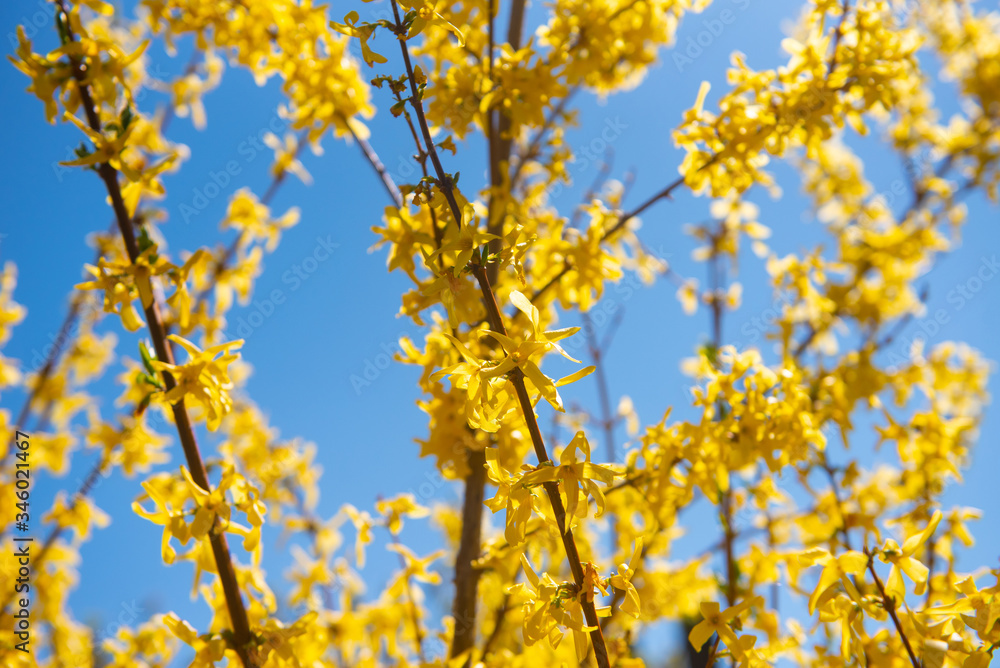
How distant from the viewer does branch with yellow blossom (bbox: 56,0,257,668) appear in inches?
64.2

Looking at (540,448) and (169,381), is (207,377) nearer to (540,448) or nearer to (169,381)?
(169,381)

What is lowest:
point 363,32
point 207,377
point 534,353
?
point 534,353

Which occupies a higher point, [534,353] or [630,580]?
[534,353]

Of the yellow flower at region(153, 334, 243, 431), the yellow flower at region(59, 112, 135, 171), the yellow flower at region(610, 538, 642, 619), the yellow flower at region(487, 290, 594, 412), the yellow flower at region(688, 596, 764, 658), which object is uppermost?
the yellow flower at region(59, 112, 135, 171)

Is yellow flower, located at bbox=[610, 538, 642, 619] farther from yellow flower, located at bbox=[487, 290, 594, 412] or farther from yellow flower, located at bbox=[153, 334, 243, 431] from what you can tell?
yellow flower, located at bbox=[153, 334, 243, 431]

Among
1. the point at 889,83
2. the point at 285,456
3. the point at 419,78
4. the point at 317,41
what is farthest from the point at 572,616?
the point at 285,456

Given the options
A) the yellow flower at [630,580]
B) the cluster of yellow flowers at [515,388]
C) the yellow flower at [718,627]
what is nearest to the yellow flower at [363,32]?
the cluster of yellow flowers at [515,388]

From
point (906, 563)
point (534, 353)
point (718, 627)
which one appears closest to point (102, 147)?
point (534, 353)

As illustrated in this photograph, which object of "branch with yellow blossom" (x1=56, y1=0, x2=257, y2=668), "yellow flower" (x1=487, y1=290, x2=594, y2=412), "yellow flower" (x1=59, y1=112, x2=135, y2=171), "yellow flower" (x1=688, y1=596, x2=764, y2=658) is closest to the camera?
"yellow flower" (x1=487, y1=290, x2=594, y2=412)

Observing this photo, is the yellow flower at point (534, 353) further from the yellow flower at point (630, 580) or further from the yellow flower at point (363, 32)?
the yellow flower at point (363, 32)

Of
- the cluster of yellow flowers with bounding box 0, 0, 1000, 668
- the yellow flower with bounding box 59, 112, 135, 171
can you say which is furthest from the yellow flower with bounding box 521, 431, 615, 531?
the yellow flower with bounding box 59, 112, 135, 171

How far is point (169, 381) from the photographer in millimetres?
1771

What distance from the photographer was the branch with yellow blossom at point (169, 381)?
5.35ft

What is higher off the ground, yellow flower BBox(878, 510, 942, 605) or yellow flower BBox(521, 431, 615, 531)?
yellow flower BBox(521, 431, 615, 531)
